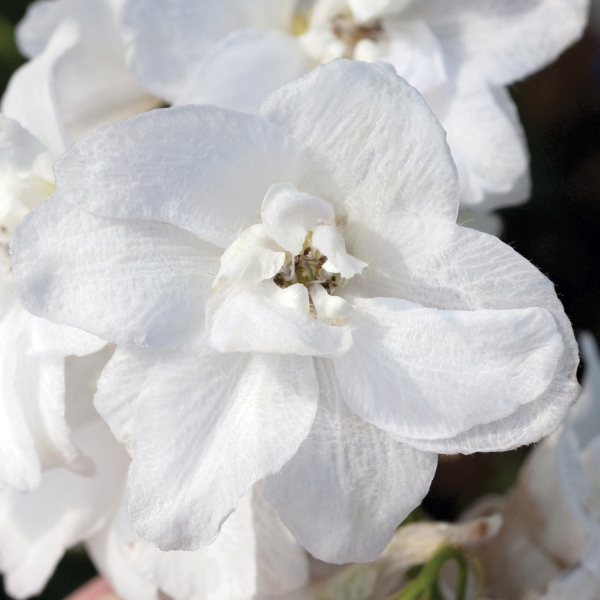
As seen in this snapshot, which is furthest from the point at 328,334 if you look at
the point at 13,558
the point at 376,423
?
the point at 13,558

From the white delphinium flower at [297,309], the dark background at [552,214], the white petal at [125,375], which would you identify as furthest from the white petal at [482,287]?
the dark background at [552,214]

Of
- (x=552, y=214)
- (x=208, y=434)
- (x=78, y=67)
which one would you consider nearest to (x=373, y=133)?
(x=208, y=434)

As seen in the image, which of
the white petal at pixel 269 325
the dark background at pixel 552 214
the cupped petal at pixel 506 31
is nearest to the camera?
the white petal at pixel 269 325

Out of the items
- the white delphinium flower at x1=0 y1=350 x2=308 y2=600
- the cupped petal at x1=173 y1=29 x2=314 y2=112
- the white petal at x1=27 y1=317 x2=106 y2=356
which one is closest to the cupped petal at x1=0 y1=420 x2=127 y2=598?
the white delphinium flower at x1=0 y1=350 x2=308 y2=600

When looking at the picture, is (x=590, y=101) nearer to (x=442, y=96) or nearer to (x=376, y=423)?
(x=442, y=96)

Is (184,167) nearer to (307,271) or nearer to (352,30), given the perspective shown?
(307,271)

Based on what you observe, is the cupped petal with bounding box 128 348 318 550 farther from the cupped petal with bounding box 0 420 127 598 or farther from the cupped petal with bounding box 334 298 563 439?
the cupped petal with bounding box 0 420 127 598

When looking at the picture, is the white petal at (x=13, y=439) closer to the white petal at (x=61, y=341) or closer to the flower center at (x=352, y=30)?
the white petal at (x=61, y=341)
